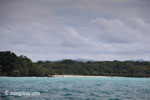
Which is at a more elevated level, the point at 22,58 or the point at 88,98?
the point at 22,58

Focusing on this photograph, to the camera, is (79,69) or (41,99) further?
(79,69)

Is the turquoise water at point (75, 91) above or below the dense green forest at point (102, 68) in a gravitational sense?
below

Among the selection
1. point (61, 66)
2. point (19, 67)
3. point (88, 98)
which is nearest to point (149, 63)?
point (61, 66)

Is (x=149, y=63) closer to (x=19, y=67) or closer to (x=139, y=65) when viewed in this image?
(x=139, y=65)

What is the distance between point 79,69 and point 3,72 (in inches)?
2677

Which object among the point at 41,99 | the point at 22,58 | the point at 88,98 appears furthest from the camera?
the point at 22,58

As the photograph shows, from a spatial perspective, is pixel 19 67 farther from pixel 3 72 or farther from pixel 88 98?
pixel 88 98

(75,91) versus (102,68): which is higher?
(102,68)

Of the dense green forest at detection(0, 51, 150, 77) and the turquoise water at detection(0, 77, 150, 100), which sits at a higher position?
the dense green forest at detection(0, 51, 150, 77)

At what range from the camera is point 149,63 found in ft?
582

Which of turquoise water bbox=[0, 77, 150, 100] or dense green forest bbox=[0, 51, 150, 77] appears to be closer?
turquoise water bbox=[0, 77, 150, 100]

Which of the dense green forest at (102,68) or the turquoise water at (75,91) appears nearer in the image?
the turquoise water at (75,91)

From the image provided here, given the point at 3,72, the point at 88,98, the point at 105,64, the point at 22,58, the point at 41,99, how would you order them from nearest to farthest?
1. the point at 41,99
2. the point at 88,98
3. the point at 3,72
4. the point at 22,58
5. the point at 105,64

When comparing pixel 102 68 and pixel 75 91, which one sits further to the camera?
pixel 102 68
